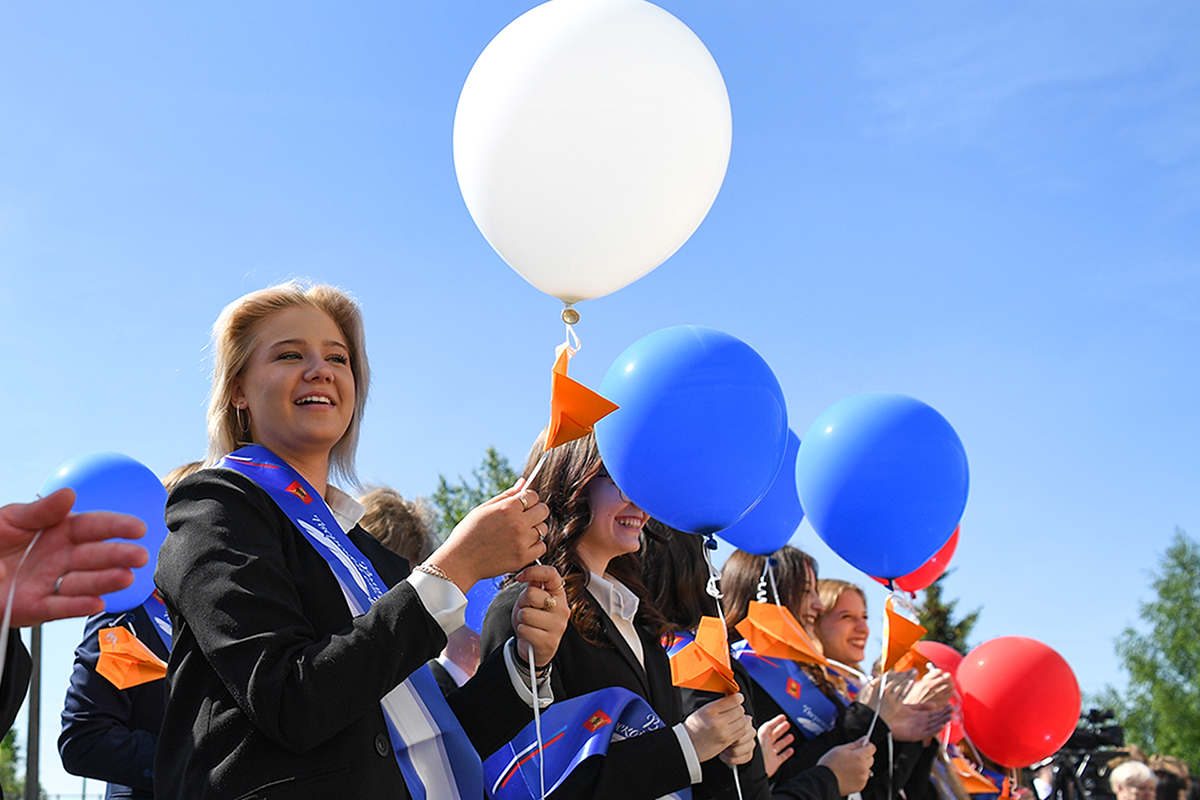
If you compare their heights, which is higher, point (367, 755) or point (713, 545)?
point (713, 545)

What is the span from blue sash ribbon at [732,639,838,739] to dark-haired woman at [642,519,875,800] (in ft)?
0.46

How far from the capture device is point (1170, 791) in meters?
7.56

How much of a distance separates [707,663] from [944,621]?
1271 inches

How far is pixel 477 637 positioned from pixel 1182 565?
4073 cm

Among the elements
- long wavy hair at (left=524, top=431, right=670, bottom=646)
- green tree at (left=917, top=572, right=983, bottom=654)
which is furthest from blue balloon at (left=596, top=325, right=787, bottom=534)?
green tree at (left=917, top=572, right=983, bottom=654)

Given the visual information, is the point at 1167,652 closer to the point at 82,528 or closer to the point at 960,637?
the point at 960,637

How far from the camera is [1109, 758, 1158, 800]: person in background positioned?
24.0 feet

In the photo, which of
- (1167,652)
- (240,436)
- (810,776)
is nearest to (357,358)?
Answer: (240,436)

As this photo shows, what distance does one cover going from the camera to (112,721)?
3943 millimetres

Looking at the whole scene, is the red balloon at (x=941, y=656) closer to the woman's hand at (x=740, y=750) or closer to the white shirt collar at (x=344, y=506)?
the woman's hand at (x=740, y=750)

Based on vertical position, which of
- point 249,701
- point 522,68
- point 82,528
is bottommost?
point 249,701

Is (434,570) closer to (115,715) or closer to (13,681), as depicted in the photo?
(13,681)

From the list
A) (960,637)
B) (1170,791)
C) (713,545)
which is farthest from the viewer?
(960,637)

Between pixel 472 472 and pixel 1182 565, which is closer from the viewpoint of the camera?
pixel 472 472
